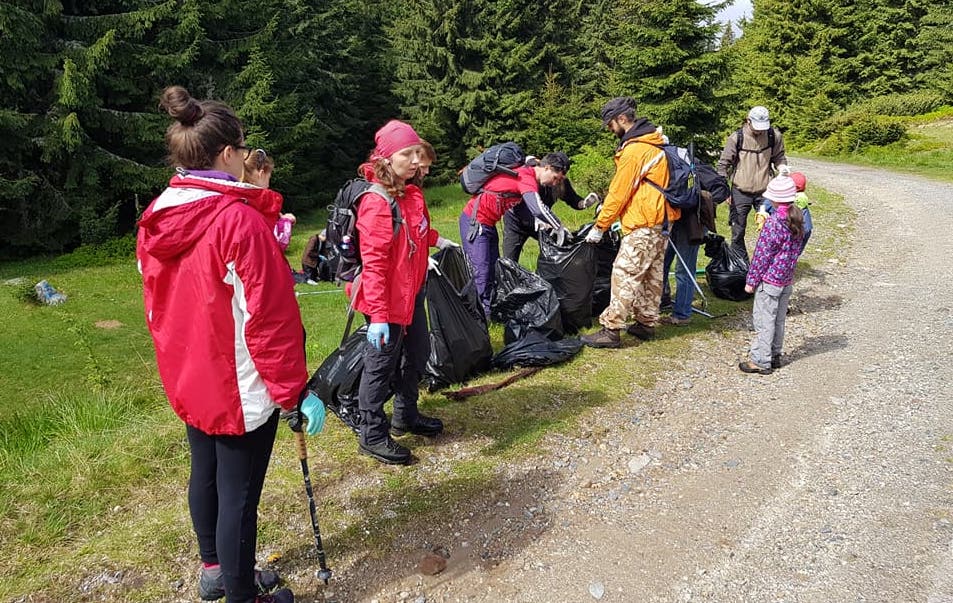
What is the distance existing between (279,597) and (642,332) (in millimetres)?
4188

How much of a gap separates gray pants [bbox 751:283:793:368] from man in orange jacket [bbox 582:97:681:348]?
35.4 inches

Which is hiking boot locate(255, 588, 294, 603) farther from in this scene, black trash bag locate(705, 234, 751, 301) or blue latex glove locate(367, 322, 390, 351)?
black trash bag locate(705, 234, 751, 301)

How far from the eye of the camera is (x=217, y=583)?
263 centimetres

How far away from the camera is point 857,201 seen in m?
14.3

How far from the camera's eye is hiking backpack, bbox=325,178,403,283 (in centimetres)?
336

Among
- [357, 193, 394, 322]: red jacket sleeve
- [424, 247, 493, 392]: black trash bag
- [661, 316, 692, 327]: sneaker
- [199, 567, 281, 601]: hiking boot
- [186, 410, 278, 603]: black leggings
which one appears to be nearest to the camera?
[186, 410, 278, 603]: black leggings

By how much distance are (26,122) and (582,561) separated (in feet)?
47.6

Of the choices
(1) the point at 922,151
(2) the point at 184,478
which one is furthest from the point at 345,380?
(1) the point at 922,151

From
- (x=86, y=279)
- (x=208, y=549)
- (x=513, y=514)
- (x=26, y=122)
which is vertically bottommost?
(x=86, y=279)

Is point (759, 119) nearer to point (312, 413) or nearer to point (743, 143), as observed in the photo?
point (743, 143)

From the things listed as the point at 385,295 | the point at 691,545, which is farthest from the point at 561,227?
the point at 691,545

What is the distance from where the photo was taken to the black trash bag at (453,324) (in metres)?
4.56

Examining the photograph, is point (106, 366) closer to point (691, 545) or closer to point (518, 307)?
point (518, 307)

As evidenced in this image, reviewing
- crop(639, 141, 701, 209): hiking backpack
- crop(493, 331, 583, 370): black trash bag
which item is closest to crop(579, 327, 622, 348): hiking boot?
crop(493, 331, 583, 370): black trash bag
